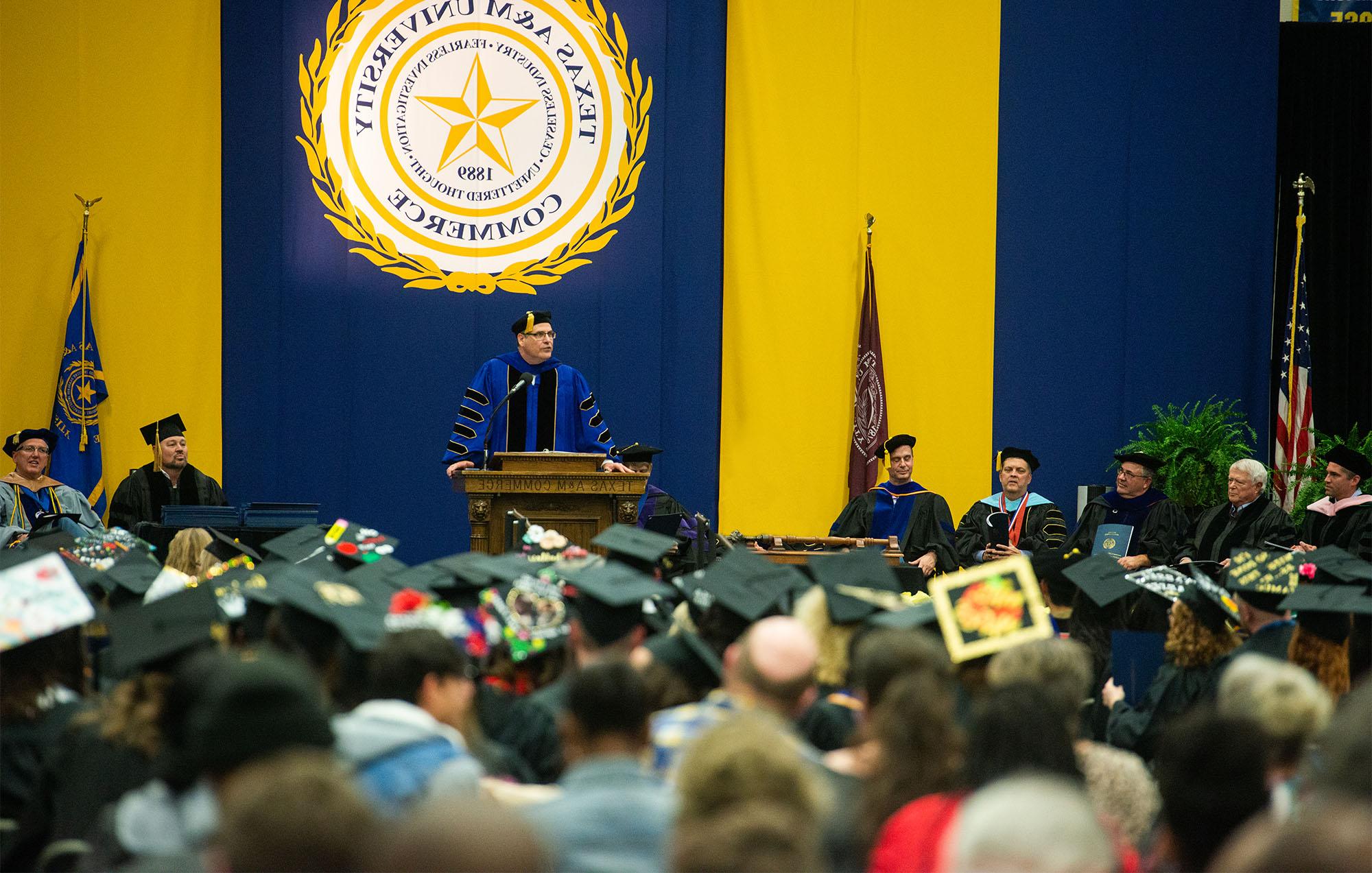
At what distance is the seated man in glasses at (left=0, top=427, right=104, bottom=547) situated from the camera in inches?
315

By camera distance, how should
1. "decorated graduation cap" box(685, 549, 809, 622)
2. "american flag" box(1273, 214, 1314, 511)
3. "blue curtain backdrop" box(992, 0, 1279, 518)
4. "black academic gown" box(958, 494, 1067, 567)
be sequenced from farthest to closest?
"blue curtain backdrop" box(992, 0, 1279, 518), "american flag" box(1273, 214, 1314, 511), "black academic gown" box(958, 494, 1067, 567), "decorated graduation cap" box(685, 549, 809, 622)

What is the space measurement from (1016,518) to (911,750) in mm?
6746

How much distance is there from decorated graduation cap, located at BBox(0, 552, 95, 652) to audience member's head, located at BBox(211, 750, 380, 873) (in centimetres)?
179

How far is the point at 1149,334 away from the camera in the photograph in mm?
10336

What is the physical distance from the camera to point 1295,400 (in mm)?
9531

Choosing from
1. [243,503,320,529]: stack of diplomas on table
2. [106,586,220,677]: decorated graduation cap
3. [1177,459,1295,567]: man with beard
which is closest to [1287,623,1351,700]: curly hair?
[106,586,220,677]: decorated graduation cap

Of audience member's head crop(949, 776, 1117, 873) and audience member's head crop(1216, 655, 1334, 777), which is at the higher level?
audience member's head crop(949, 776, 1117, 873)

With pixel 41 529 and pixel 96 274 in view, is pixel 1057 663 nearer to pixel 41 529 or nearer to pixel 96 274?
pixel 41 529

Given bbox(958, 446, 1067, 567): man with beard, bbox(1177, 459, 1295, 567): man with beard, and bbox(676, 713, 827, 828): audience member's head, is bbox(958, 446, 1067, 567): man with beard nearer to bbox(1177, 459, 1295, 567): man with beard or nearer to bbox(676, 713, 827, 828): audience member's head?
bbox(1177, 459, 1295, 567): man with beard

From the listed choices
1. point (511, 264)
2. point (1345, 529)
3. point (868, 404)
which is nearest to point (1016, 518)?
point (868, 404)

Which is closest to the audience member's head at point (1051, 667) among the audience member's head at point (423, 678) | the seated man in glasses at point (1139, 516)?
the audience member's head at point (423, 678)

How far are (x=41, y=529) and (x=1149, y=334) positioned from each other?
25.6ft

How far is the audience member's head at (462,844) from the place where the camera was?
145cm

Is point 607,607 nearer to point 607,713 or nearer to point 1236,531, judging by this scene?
point 607,713
